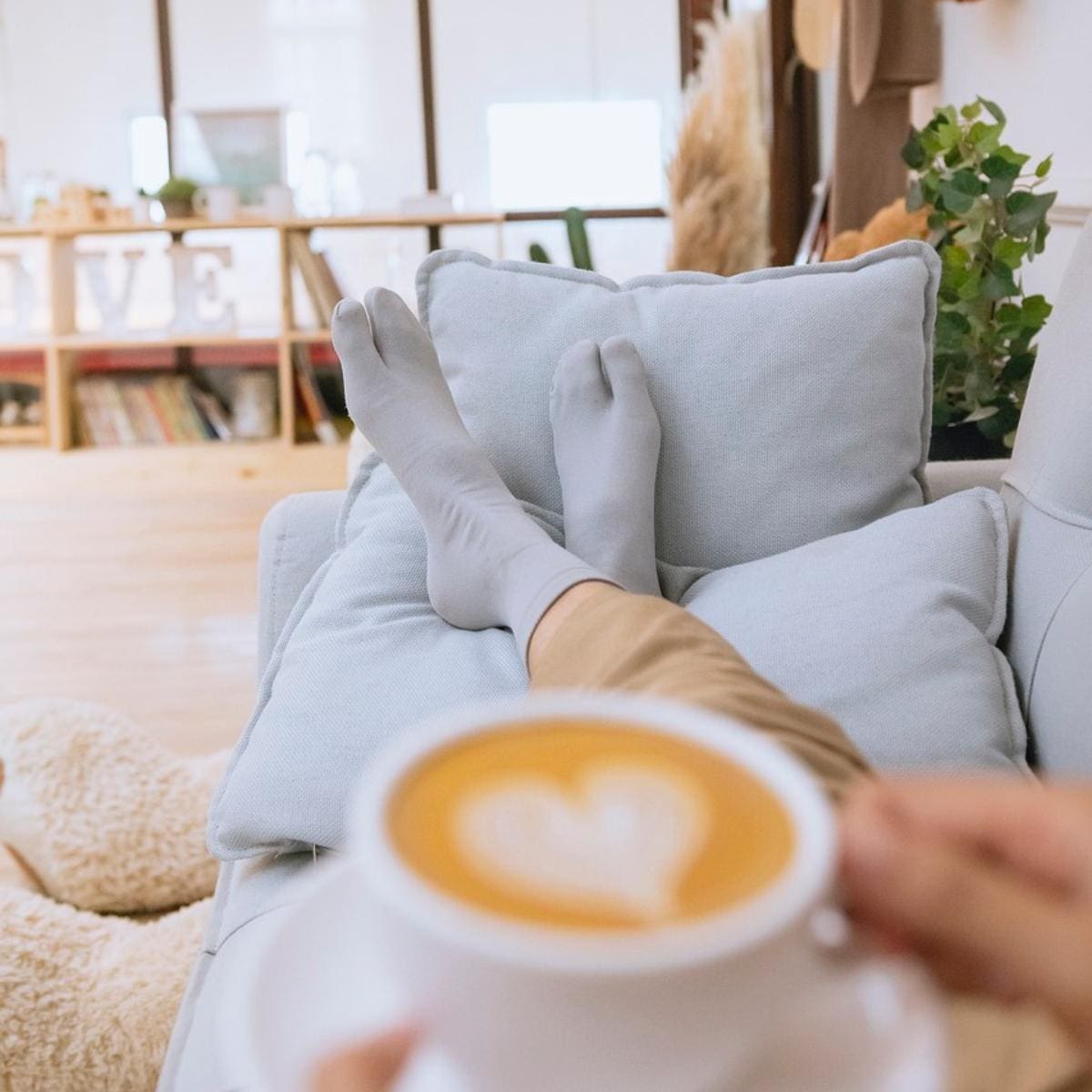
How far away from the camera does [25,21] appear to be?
179 inches

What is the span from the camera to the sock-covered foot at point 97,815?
5.41ft

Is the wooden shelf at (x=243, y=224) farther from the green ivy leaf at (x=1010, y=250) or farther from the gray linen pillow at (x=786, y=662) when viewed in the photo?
the gray linen pillow at (x=786, y=662)

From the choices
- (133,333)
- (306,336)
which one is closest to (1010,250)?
(306,336)

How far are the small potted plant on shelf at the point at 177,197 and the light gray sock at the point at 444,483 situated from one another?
3.14 m

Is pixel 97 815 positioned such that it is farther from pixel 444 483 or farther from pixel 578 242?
pixel 578 242

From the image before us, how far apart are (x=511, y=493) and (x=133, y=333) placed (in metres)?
3.43

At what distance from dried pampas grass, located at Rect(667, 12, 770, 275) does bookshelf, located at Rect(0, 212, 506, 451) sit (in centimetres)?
161

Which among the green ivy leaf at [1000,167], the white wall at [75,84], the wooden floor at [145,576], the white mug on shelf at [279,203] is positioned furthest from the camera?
the white wall at [75,84]

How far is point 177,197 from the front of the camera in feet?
14.3

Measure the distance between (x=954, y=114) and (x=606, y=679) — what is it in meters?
1.35

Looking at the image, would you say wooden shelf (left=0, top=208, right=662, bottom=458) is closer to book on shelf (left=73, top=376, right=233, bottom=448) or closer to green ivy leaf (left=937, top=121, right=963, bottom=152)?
book on shelf (left=73, top=376, right=233, bottom=448)

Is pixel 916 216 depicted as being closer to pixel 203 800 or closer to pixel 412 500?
pixel 412 500

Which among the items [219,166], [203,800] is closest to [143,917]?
[203,800]

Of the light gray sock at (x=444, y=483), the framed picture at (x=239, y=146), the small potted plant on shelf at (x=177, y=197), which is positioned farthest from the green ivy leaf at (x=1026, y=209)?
the framed picture at (x=239, y=146)
